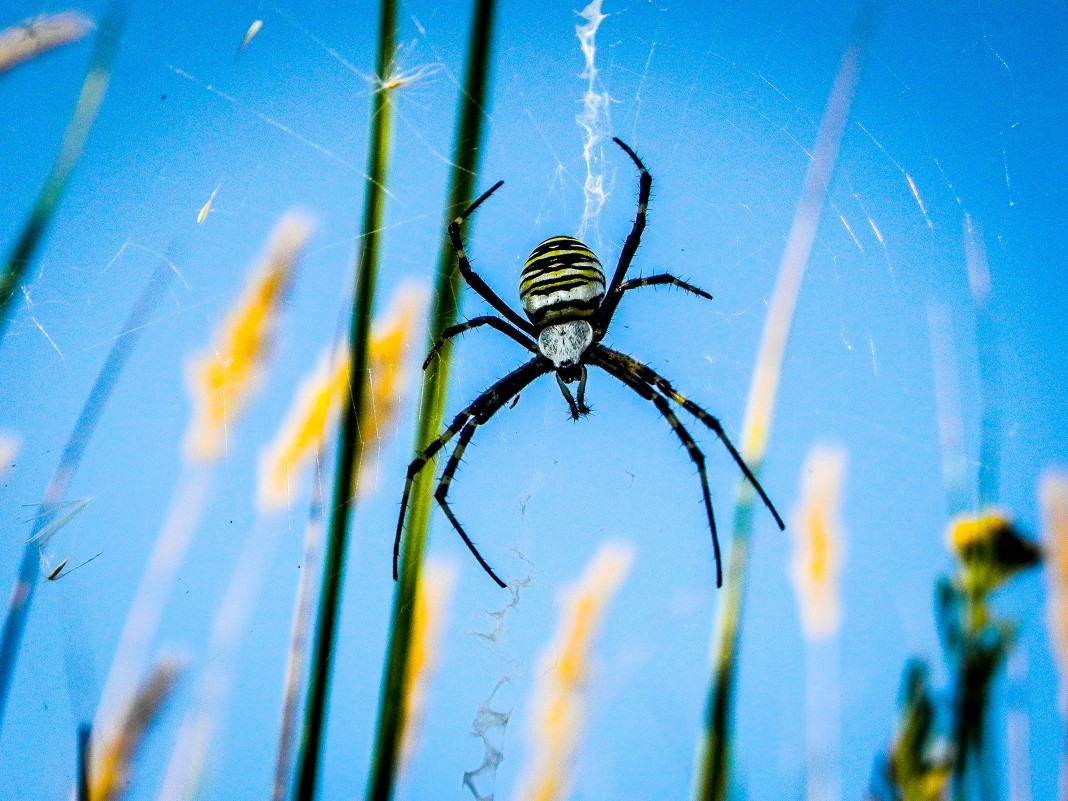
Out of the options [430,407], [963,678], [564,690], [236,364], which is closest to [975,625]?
[963,678]

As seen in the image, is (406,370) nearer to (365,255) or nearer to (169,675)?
(365,255)

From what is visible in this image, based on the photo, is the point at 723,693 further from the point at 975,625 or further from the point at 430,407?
the point at 430,407

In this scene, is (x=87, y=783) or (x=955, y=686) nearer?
(x=955, y=686)

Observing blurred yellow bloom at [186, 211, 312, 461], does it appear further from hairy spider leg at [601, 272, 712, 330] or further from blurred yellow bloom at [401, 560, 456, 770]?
hairy spider leg at [601, 272, 712, 330]

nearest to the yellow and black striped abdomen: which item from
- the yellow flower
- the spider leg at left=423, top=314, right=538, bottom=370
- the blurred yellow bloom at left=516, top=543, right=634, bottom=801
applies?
the spider leg at left=423, top=314, right=538, bottom=370

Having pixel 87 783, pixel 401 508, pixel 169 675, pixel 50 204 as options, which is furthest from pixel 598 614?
pixel 50 204

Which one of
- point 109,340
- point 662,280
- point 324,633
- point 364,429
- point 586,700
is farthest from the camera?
point 109,340

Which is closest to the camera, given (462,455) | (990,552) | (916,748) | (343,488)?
(916,748)
